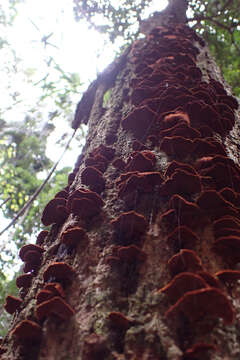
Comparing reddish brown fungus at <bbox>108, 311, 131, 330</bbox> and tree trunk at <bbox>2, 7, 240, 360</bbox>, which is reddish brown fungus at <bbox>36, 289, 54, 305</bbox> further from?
reddish brown fungus at <bbox>108, 311, 131, 330</bbox>

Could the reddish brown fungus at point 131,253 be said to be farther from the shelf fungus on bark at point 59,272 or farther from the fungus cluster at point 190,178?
the shelf fungus on bark at point 59,272

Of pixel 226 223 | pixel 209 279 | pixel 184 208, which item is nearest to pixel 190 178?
pixel 184 208

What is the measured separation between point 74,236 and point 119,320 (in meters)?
0.73

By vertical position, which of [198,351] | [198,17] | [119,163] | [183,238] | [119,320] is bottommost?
[198,351]

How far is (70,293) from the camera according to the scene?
6.15 ft

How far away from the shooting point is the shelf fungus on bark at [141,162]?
2344 mm

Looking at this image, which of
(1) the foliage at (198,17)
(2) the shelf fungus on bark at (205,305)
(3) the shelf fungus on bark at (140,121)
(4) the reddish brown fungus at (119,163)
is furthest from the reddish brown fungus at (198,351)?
(1) the foliage at (198,17)

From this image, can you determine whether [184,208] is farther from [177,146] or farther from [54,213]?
[54,213]

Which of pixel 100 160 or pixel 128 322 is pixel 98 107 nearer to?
pixel 100 160

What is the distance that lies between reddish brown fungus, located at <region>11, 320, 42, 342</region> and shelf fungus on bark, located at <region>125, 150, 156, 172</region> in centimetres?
124

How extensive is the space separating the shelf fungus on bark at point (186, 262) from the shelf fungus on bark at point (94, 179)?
1043 mm

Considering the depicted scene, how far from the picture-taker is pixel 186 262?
5.34 feet

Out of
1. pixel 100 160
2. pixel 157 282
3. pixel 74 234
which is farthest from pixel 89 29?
pixel 157 282

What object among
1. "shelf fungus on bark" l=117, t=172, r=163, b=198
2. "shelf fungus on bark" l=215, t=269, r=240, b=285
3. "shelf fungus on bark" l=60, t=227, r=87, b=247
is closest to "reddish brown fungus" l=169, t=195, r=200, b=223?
"shelf fungus on bark" l=117, t=172, r=163, b=198
